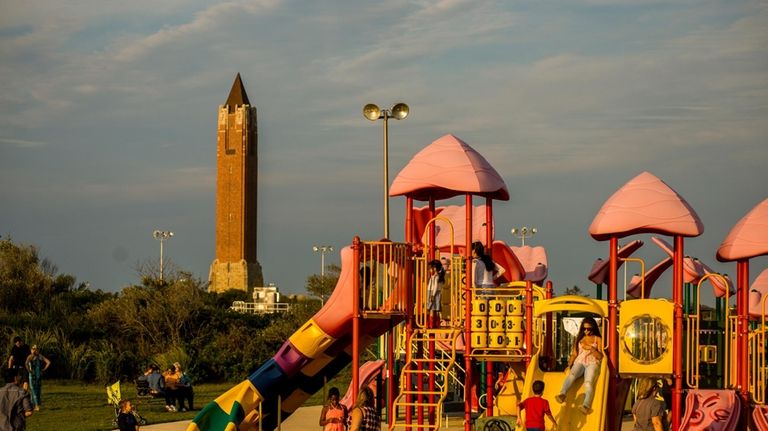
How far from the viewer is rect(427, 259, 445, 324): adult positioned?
19859 millimetres

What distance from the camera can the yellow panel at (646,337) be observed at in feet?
62.1

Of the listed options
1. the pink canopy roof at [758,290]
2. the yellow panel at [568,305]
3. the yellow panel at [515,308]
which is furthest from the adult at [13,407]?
the pink canopy roof at [758,290]

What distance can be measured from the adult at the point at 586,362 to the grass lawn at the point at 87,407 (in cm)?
1075

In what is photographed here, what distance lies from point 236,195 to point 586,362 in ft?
379

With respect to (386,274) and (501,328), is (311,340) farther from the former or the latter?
(501,328)

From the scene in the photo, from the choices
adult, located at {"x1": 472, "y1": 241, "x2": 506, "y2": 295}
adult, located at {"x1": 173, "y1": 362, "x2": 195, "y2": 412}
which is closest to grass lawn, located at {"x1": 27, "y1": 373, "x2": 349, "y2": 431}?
adult, located at {"x1": 173, "y1": 362, "x2": 195, "y2": 412}

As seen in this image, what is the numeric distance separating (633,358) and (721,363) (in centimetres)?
667

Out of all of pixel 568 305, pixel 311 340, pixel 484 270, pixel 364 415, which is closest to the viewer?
pixel 364 415

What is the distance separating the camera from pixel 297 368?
20922 millimetres

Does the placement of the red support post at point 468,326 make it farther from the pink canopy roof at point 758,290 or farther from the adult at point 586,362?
the pink canopy roof at point 758,290

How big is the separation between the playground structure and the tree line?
66.8 ft

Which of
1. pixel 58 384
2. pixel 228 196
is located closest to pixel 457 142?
pixel 58 384

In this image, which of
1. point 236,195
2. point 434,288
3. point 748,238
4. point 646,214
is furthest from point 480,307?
point 236,195

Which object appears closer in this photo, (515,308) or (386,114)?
(515,308)
